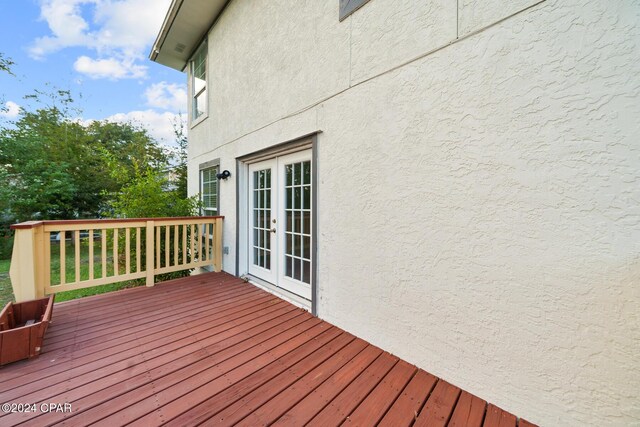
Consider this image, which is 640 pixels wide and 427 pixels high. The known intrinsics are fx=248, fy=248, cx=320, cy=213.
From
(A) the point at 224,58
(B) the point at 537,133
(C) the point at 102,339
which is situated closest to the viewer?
(B) the point at 537,133

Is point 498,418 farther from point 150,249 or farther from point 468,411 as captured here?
point 150,249

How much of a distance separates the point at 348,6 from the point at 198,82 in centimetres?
501

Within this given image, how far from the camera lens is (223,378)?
1.82 m

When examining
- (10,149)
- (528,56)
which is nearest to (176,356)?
(528,56)

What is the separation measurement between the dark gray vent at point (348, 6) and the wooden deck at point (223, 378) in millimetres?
3177

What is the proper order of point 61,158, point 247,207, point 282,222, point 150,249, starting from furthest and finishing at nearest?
1. point 61,158
2. point 247,207
3. point 150,249
4. point 282,222

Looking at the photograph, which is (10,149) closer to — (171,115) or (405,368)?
(171,115)

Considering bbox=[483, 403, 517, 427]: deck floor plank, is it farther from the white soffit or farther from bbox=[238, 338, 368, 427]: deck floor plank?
the white soffit

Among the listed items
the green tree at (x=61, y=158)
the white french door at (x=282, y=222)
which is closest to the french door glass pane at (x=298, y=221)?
the white french door at (x=282, y=222)

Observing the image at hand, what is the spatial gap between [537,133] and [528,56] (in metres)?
0.47

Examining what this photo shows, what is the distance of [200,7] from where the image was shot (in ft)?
15.6

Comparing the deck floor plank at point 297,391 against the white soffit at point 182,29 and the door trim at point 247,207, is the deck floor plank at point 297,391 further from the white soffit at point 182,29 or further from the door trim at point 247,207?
the white soffit at point 182,29

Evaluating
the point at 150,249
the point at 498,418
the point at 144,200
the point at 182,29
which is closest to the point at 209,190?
the point at 144,200

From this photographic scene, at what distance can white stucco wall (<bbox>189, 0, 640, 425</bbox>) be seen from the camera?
1.24m
